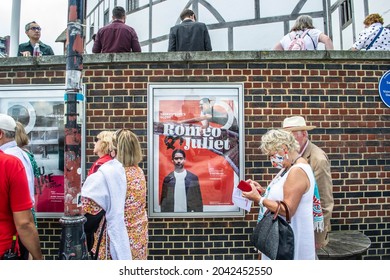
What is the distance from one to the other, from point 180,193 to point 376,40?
126 inches

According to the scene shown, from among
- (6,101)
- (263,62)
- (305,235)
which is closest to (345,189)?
(263,62)

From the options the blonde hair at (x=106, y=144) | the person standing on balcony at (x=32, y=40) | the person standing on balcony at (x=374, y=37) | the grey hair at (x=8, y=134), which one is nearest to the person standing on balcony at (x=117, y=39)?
the person standing on balcony at (x=32, y=40)

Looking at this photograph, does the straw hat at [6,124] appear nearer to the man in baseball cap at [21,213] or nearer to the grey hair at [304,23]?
the man in baseball cap at [21,213]

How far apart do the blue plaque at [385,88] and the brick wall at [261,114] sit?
0.21 metres

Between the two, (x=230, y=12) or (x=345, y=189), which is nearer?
Result: (x=345, y=189)

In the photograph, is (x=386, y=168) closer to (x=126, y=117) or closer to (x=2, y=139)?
(x=126, y=117)

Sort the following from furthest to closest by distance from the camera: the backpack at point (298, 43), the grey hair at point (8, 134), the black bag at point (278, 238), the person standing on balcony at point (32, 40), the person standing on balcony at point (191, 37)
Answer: the person standing on balcony at point (32, 40) → the person standing on balcony at point (191, 37) → the backpack at point (298, 43) → the grey hair at point (8, 134) → the black bag at point (278, 238)

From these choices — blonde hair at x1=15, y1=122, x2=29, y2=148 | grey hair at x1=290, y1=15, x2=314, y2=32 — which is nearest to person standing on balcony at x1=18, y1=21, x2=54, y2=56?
blonde hair at x1=15, y1=122, x2=29, y2=148

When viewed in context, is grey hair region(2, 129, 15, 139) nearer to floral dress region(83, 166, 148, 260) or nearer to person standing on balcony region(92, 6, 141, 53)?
floral dress region(83, 166, 148, 260)

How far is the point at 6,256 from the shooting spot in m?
2.60

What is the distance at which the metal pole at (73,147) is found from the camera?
3.18 m

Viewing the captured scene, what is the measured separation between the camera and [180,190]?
4828 mm

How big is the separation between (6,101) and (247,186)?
347cm

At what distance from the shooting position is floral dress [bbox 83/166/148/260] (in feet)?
10.8
